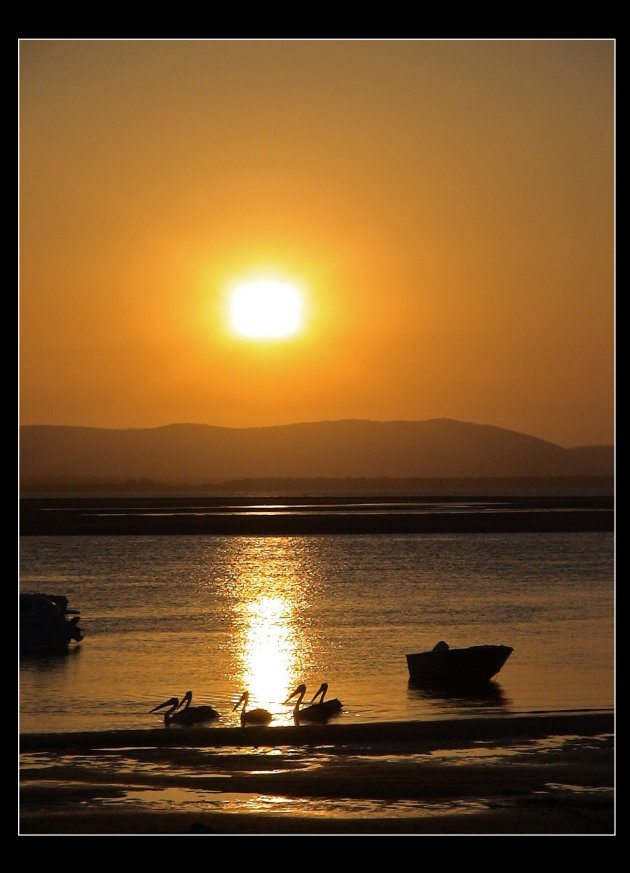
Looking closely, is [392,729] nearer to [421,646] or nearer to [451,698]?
[451,698]

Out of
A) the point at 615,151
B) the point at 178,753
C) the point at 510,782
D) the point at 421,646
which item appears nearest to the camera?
the point at 615,151

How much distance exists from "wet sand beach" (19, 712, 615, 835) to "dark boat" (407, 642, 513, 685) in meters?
3.47

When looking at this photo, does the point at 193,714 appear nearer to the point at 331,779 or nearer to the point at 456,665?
the point at 331,779

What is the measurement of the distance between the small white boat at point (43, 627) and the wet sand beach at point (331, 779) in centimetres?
1250

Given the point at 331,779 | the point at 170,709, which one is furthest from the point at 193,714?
the point at 331,779

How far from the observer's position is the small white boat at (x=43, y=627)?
3291 centimetres

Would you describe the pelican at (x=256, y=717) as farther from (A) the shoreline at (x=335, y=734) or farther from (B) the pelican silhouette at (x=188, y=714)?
(B) the pelican silhouette at (x=188, y=714)

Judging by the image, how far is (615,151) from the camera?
25.7ft

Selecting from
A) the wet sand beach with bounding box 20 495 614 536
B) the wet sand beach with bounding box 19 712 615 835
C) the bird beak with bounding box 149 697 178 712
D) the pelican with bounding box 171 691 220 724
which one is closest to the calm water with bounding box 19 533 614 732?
the bird beak with bounding box 149 697 178 712

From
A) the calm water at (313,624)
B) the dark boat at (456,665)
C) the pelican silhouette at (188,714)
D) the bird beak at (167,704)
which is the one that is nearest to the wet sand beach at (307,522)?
the calm water at (313,624)

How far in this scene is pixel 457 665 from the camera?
25344 mm

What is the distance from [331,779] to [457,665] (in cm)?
931
